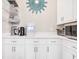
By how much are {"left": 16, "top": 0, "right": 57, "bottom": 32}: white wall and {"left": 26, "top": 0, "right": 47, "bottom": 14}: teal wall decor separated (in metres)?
0.10

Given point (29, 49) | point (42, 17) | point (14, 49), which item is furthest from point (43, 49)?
point (42, 17)

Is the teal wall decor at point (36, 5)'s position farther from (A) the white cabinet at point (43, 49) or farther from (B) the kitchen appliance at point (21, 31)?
(A) the white cabinet at point (43, 49)

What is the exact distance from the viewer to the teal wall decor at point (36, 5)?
4.17 m

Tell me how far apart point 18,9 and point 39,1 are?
0.65 m

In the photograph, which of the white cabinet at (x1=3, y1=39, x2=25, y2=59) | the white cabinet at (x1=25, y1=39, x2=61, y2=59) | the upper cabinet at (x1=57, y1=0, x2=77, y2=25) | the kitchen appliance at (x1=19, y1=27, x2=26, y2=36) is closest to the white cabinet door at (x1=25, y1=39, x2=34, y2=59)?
the white cabinet at (x1=25, y1=39, x2=61, y2=59)

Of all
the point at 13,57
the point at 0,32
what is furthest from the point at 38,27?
the point at 0,32

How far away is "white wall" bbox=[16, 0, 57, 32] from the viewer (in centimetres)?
419

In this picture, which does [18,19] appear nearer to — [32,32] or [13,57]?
[32,32]

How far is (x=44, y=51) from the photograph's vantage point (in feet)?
11.8

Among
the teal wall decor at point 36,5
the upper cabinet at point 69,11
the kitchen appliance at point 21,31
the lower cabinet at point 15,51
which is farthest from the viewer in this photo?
the teal wall decor at point 36,5

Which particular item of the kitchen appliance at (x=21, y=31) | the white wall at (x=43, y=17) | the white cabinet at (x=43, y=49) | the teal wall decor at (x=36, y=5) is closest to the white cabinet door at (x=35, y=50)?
the white cabinet at (x=43, y=49)

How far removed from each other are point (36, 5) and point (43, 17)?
398 mm

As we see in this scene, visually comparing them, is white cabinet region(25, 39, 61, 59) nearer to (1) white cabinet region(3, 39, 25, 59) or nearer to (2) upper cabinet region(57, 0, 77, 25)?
(1) white cabinet region(3, 39, 25, 59)

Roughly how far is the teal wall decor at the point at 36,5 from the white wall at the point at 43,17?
96mm
